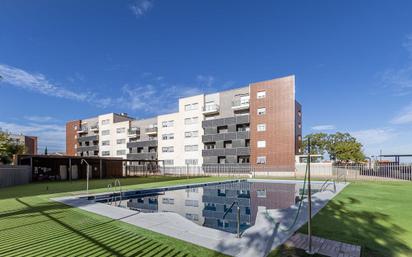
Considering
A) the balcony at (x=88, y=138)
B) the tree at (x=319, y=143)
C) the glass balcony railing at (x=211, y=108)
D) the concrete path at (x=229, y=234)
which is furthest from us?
the balcony at (x=88, y=138)

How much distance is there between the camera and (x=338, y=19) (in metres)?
21.9

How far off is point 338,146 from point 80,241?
47.0 meters

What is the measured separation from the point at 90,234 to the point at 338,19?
2490 centimetres

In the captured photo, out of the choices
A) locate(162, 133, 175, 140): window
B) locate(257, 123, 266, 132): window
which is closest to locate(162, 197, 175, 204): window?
locate(257, 123, 266, 132): window

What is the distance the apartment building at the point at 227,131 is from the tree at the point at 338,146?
31.6ft

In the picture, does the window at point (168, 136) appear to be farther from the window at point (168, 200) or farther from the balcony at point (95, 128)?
the window at point (168, 200)

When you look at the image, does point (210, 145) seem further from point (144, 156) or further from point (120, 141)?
point (120, 141)

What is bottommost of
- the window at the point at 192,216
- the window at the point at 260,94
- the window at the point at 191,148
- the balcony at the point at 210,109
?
the window at the point at 192,216

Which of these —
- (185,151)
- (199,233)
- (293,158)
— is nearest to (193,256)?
(199,233)

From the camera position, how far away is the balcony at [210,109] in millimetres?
42875

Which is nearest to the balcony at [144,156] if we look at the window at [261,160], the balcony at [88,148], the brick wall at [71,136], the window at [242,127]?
the balcony at [88,148]

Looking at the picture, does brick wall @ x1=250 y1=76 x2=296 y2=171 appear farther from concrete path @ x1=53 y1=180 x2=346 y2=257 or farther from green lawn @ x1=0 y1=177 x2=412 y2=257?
concrete path @ x1=53 y1=180 x2=346 y2=257

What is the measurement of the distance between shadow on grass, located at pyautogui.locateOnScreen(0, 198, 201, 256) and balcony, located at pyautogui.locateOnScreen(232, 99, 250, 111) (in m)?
34.2

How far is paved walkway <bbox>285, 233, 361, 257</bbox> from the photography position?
4.94 meters
